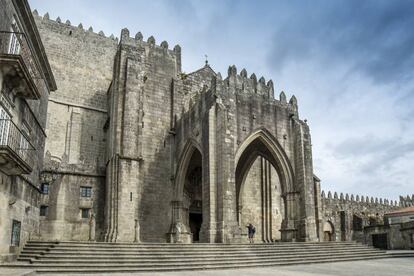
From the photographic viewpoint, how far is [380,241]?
29.8m

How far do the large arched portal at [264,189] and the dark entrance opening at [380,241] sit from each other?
7.71 m

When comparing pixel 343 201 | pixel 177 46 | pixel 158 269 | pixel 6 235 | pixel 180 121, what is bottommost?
pixel 158 269

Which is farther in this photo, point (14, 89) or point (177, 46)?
point (177, 46)

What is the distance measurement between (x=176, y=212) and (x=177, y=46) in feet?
39.4

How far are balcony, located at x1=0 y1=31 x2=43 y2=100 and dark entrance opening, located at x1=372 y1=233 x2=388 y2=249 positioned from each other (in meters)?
26.7

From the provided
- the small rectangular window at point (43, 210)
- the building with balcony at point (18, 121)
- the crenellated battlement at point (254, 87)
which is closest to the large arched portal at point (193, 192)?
the crenellated battlement at point (254, 87)

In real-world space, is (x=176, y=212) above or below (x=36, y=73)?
below

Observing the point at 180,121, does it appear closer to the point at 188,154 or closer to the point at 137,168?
the point at 188,154

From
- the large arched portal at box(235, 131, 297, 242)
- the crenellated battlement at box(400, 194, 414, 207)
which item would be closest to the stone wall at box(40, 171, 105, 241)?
the large arched portal at box(235, 131, 297, 242)

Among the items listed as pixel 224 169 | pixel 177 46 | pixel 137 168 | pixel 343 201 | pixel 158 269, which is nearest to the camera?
pixel 158 269

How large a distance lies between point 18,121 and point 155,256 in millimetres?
6684

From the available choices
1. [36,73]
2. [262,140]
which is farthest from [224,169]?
[36,73]

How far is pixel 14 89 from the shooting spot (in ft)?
39.9

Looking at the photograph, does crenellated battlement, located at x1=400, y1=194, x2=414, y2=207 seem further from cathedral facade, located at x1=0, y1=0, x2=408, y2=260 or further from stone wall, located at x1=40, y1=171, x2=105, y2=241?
stone wall, located at x1=40, y1=171, x2=105, y2=241
